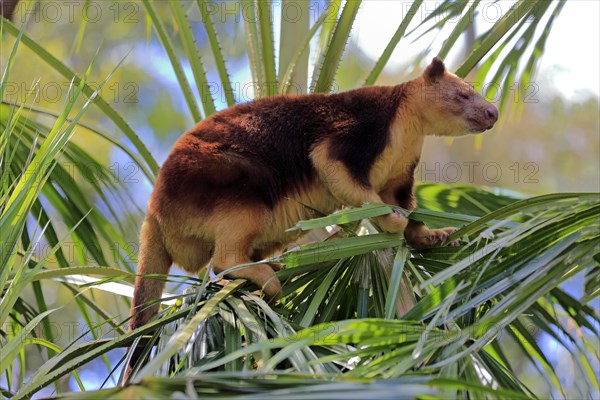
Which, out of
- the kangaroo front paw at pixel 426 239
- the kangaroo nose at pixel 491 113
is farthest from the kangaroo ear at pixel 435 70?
the kangaroo front paw at pixel 426 239

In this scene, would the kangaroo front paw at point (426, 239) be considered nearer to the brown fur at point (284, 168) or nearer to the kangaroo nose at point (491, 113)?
the brown fur at point (284, 168)

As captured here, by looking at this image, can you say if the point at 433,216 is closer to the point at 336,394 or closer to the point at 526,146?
the point at 336,394

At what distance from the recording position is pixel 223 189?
12.1ft

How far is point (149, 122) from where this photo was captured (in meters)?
14.6

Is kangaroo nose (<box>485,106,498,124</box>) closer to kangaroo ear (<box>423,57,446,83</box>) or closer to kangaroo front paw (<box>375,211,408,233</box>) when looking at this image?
kangaroo ear (<box>423,57,446,83</box>)

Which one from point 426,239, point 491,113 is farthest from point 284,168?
point 491,113

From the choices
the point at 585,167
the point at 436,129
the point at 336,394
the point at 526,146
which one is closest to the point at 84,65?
the point at 526,146

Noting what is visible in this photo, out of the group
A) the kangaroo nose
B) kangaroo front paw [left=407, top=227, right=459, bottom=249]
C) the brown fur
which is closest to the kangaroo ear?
Result: the brown fur

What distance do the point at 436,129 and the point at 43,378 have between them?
89.5 inches

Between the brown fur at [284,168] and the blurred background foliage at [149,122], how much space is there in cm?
46

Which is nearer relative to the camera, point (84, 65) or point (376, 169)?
point (376, 169)

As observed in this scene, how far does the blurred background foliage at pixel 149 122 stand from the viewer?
15.0 ft

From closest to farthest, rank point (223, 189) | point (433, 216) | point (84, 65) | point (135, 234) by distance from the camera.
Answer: point (433, 216) → point (223, 189) → point (135, 234) → point (84, 65)

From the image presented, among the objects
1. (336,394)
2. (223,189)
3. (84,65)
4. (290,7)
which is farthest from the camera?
(84,65)
